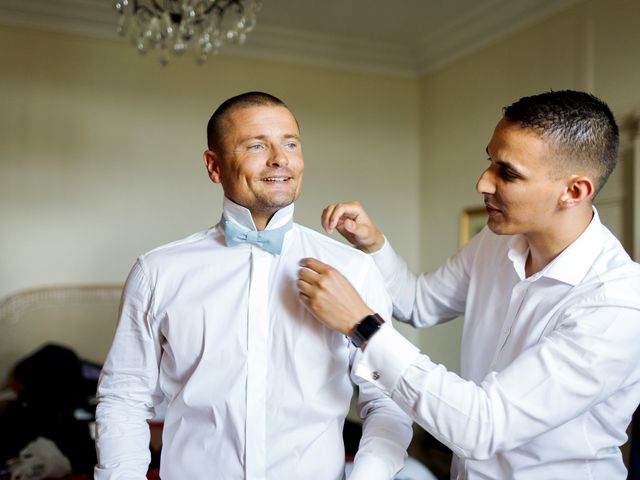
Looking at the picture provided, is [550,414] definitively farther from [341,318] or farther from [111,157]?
[111,157]

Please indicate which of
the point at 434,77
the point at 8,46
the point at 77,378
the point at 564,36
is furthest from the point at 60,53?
the point at 564,36

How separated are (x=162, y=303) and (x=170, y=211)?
300 cm

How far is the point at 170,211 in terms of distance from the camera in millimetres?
4391

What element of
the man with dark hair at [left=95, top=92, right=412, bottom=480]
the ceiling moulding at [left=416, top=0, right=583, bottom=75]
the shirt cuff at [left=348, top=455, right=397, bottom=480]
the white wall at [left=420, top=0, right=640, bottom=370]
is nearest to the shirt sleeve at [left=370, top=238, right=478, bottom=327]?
the man with dark hair at [left=95, top=92, right=412, bottom=480]

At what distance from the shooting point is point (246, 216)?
5.09 ft

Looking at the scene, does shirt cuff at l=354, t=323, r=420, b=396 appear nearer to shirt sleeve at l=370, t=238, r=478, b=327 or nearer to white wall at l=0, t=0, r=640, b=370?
shirt sleeve at l=370, t=238, r=478, b=327

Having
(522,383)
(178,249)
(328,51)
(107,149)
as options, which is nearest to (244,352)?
(178,249)

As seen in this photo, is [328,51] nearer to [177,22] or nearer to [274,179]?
[177,22]

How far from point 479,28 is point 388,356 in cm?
344

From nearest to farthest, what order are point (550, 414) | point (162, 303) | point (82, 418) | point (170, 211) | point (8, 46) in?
point (550, 414) < point (162, 303) < point (82, 418) < point (8, 46) < point (170, 211)

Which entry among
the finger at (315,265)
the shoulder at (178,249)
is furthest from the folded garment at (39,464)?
the finger at (315,265)

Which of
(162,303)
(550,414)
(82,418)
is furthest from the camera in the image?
(82,418)

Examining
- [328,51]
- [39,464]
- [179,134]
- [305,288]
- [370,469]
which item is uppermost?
[328,51]

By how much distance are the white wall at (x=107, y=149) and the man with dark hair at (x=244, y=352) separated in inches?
112
